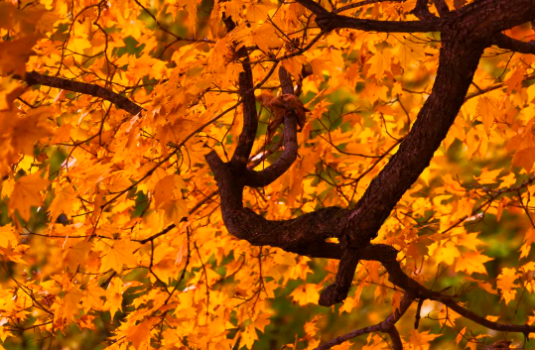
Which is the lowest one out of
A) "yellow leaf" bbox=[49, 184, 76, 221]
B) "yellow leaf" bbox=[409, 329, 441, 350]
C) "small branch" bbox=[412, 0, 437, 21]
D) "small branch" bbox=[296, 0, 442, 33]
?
"yellow leaf" bbox=[409, 329, 441, 350]

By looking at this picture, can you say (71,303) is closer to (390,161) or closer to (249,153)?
(249,153)

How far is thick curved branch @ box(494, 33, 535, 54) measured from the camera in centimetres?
148

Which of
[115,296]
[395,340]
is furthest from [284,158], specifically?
[115,296]

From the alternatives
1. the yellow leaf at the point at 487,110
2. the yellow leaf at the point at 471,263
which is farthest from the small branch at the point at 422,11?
the yellow leaf at the point at 471,263

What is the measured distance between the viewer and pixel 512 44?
5.08ft

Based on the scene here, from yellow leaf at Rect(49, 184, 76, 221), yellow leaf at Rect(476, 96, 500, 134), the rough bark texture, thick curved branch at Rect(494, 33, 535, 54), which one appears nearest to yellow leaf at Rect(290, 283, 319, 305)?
the rough bark texture

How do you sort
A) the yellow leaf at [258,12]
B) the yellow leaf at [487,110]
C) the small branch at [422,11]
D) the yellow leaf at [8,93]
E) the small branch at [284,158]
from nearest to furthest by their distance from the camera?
the yellow leaf at [8,93] → the small branch at [422,11] → the yellow leaf at [258,12] → the small branch at [284,158] → the yellow leaf at [487,110]

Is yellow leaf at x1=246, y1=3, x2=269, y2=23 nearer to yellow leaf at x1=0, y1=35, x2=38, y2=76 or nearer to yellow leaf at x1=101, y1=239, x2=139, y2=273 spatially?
yellow leaf at x1=101, y1=239, x2=139, y2=273

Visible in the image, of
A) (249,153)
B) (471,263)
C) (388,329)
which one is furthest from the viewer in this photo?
(471,263)

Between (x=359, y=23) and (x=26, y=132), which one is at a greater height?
(x=359, y=23)

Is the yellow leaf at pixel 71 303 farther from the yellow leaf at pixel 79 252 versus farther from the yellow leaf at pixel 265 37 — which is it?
the yellow leaf at pixel 265 37

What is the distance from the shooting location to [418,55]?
6.57 feet

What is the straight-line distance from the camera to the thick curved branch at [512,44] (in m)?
1.48

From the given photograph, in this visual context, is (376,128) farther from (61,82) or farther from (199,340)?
(61,82)
